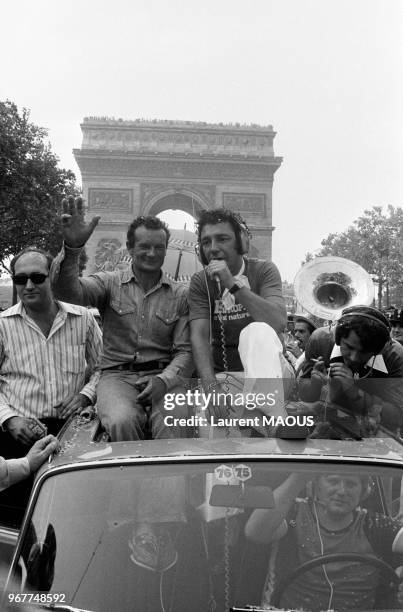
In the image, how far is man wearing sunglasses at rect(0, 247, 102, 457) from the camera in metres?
3.77

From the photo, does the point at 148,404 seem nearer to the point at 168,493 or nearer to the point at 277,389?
the point at 277,389

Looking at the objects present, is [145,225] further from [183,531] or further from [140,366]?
[183,531]

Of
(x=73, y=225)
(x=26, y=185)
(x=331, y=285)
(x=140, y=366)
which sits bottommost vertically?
(x=140, y=366)

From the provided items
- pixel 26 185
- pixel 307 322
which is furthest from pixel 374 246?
pixel 307 322

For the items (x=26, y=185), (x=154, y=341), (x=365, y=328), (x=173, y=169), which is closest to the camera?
(x=365, y=328)

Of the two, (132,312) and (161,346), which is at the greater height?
(132,312)

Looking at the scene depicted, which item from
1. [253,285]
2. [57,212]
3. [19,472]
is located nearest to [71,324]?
[253,285]

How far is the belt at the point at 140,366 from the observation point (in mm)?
4043

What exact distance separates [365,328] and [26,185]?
99.8 feet

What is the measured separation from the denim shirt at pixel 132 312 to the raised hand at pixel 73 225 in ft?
0.18

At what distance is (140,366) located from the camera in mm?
4047

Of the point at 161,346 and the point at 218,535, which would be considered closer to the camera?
the point at 218,535

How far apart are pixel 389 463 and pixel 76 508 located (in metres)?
0.86

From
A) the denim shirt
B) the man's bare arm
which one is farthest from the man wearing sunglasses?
the man's bare arm
